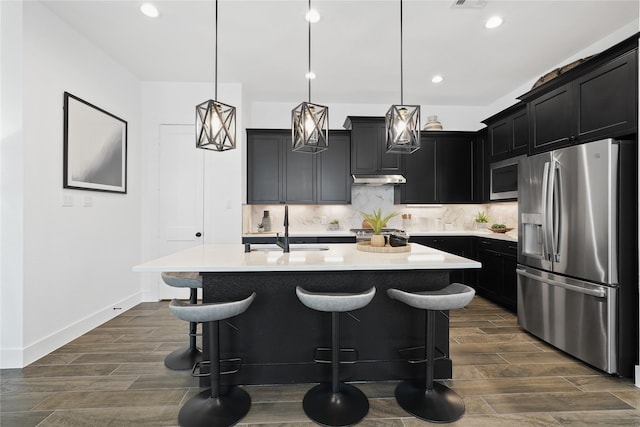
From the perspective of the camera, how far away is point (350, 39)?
3299 millimetres

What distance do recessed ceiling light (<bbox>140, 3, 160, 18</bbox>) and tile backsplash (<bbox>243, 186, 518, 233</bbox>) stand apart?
2844 mm

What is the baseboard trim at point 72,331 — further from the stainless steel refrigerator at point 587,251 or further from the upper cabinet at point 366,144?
the stainless steel refrigerator at point 587,251

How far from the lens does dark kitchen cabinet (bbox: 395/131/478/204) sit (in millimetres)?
5027

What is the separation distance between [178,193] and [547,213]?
4239mm

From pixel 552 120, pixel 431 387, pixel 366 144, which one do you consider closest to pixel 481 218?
pixel 366 144

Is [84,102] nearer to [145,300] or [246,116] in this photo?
[246,116]

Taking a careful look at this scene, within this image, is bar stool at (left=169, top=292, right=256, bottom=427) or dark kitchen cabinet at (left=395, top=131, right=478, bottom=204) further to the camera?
dark kitchen cabinet at (left=395, top=131, right=478, bottom=204)

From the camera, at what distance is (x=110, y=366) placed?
2.58 meters

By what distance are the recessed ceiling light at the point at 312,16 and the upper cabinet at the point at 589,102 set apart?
7.34ft

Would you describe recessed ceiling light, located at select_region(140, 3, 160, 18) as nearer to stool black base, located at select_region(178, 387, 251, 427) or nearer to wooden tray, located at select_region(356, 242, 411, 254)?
wooden tray, located at select_region(356, 242, 411, 254)

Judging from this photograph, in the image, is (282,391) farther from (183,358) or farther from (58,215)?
(58,215)

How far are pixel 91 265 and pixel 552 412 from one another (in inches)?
164

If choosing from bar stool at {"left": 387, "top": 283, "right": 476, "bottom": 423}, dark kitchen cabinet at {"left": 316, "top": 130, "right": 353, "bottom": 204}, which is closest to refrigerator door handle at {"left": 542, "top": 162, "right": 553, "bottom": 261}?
bar stool at {"left": 387, "top": 283, "right": 476, "bottom": 423}

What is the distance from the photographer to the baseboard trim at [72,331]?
2656 millimetres
